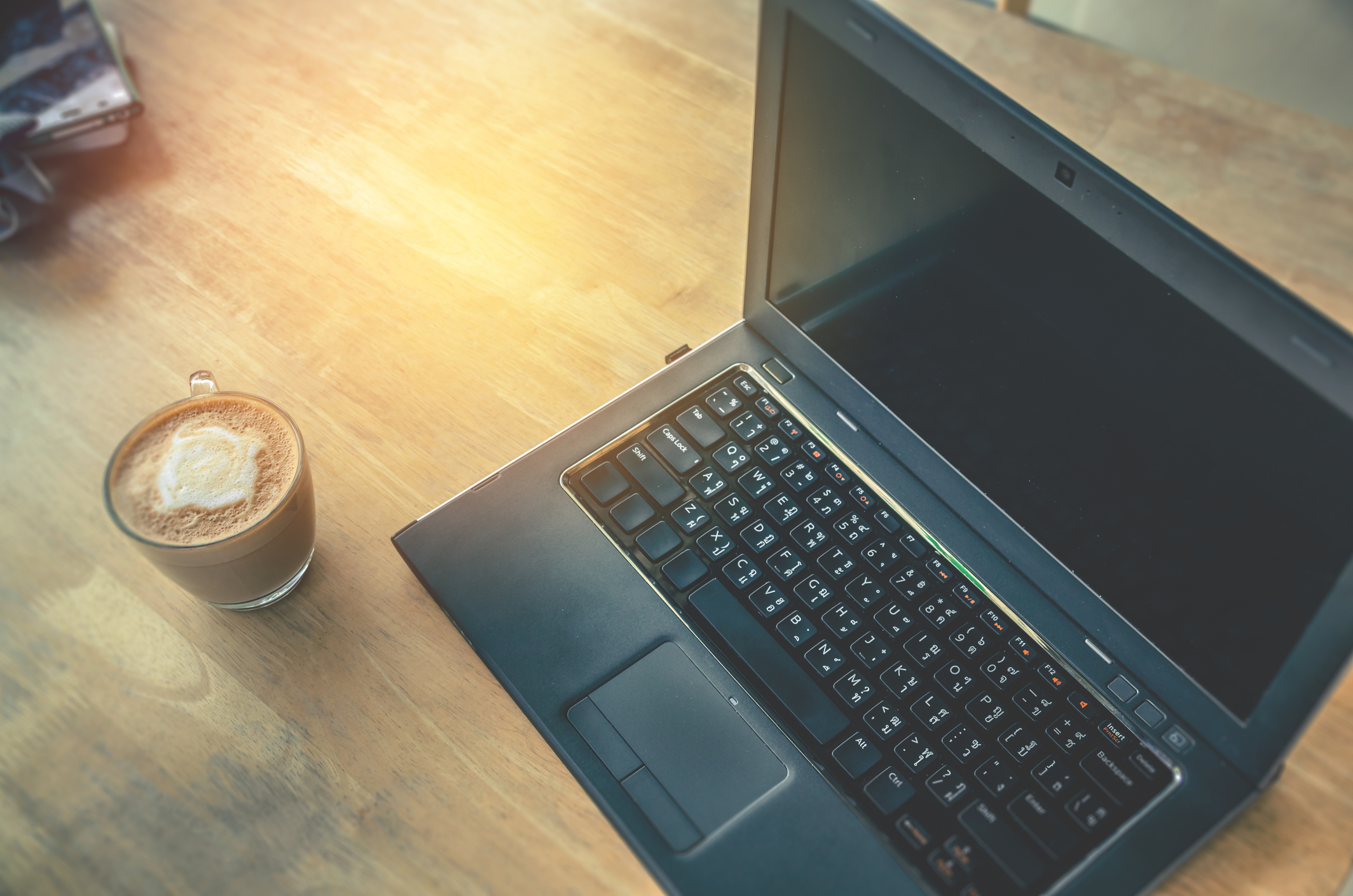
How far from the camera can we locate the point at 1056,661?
0.55 metres

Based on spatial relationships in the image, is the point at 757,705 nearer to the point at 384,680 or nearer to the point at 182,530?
the point at 384,680

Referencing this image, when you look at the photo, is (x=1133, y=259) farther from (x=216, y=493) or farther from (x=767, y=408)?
(x=216, y=493)

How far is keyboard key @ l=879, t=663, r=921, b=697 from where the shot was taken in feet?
1.80

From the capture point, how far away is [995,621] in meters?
0.56

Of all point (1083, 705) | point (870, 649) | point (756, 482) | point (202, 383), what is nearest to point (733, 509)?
point (756, 482)

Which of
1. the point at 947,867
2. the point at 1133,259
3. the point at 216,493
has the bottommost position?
the point at 947,867

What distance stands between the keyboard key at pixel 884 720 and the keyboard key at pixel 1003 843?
0.06 metres

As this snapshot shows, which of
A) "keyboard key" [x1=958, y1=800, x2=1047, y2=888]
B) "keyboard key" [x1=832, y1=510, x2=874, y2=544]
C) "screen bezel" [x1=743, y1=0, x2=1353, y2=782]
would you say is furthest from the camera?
"keyboard key" [x1=832, y1=510, x2=874, y2=544]

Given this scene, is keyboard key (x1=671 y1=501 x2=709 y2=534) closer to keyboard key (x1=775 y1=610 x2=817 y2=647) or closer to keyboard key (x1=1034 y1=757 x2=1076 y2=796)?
keyboard key (x1=775 y1=610 x2=817 y2=647)

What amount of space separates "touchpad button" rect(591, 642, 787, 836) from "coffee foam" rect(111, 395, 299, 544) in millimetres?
238

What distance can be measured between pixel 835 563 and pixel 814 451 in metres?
0.08

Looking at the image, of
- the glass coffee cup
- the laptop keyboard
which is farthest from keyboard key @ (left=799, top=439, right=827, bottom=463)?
the glass coffee cup

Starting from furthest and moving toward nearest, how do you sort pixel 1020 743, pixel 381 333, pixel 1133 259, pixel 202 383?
1. pixel 381 333
2. pixel 202 383
3. pixel 1020 743
4. pixel 1133 259

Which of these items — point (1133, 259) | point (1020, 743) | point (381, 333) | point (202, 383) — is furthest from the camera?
point (381, 333)
